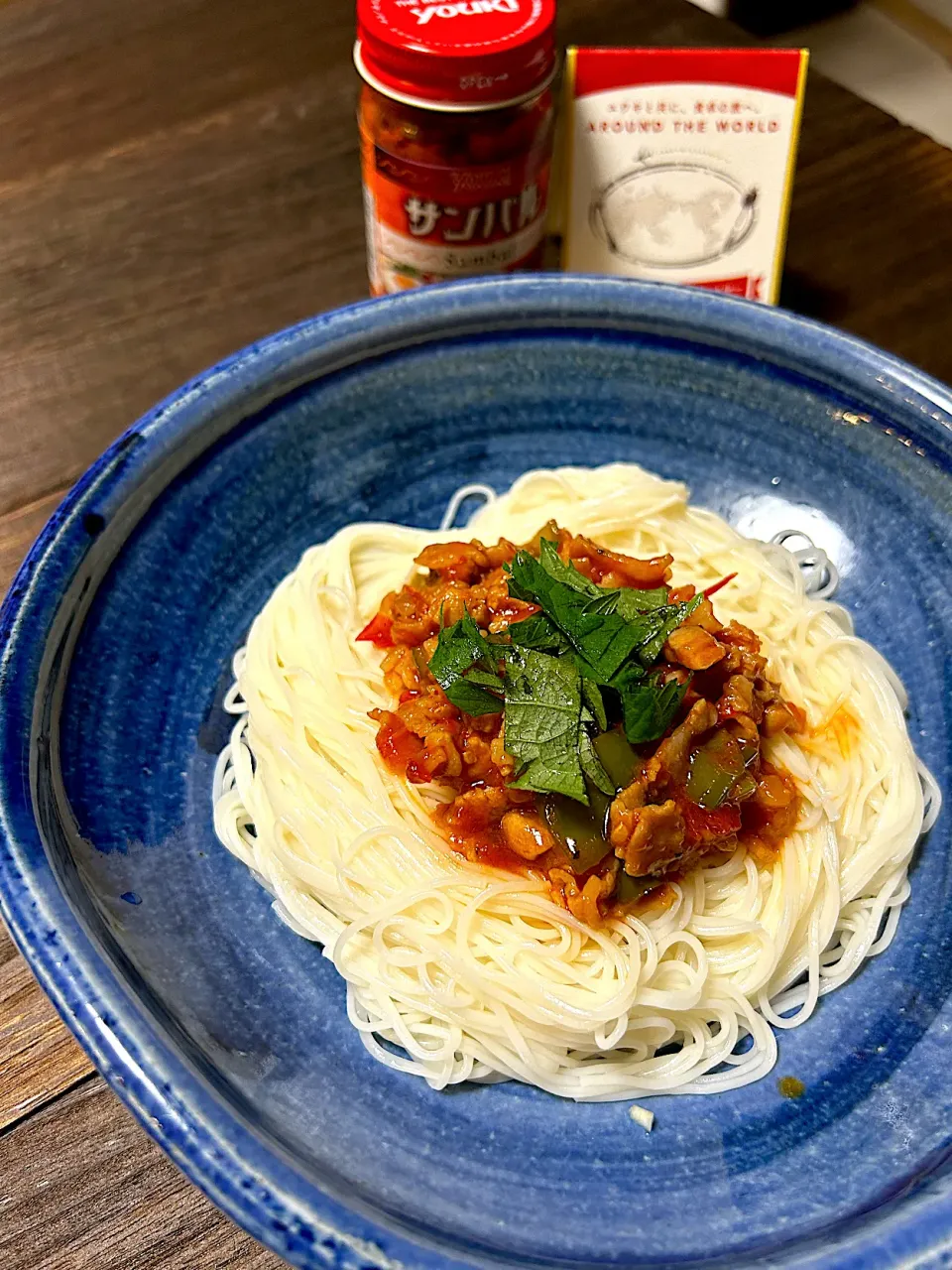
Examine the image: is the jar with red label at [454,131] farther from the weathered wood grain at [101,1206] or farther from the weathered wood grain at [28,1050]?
the weathered wood grain at [101,1206]

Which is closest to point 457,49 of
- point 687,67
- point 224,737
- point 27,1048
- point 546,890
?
point 687,67

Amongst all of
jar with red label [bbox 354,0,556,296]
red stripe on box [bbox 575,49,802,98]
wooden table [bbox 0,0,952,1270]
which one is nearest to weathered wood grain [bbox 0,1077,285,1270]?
wooden table [bbox 0,0,952,1270]

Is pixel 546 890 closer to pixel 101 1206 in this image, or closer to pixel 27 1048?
pixel 101 1206

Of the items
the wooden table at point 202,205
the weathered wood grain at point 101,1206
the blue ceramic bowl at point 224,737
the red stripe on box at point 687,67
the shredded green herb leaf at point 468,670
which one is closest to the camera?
the blue ceramic bowl at point 224,737

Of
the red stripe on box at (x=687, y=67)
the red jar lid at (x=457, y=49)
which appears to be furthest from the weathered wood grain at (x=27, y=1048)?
the red stripe on box at (x=687, y=67)

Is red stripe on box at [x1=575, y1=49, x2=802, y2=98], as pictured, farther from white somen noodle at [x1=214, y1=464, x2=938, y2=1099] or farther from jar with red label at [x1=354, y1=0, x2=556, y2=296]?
white somen noodle at [x1=214, y1=464, x2=938, y2=1099]

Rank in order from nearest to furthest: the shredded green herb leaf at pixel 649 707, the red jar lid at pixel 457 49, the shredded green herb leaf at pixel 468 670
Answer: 1. the shredded green herb leaf at pixel 649 707
2. the shredded green herb leaf at pixel 468 670
3. the red jar lid at pixel 457 49

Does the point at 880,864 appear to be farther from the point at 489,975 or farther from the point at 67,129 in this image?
the point at 67,129
